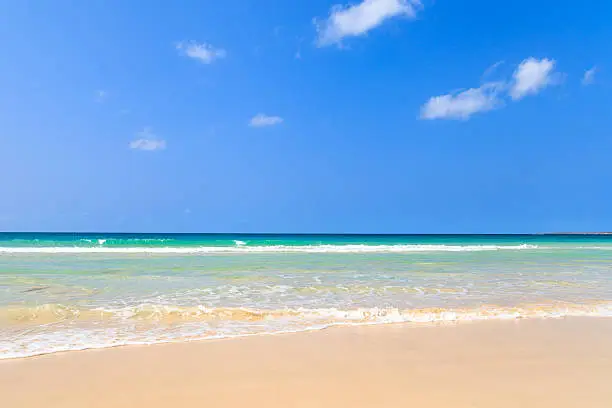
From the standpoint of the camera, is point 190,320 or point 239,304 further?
point 239,304

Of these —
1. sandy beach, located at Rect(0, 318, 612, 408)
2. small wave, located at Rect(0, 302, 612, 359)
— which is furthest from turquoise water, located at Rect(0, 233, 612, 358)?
sandy beach, located at Rect(0, 318, 612, 408)

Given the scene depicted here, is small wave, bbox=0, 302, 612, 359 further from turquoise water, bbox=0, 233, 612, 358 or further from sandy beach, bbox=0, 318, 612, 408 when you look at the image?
sandy beach, bbox=0, 318, 612, 408

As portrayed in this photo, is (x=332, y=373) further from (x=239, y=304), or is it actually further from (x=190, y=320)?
(x=239, y=304)

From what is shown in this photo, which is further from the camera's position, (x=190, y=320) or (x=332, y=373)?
(x=190, y=320)

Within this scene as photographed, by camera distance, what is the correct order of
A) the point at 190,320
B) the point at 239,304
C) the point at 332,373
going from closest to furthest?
the point at 332,373, the point at 190,320, the point at 239,304

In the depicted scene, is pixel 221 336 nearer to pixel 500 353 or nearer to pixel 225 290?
pixel 500 353

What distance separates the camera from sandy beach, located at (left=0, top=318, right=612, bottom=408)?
3201mm

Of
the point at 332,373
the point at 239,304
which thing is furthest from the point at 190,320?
the point at 332,373

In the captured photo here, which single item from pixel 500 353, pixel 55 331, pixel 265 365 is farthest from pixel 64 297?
pixel 500 353

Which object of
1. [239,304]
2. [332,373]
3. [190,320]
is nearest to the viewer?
[332,373]

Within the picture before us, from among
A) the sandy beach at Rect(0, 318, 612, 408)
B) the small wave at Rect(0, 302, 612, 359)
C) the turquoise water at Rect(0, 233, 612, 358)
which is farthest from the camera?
the turquoise water at Rect(0, 233, 612, 358)

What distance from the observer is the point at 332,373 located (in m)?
3.78

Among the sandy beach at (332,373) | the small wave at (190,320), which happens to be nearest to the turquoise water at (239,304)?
the small wave at (190,320)

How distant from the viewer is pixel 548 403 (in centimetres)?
313
